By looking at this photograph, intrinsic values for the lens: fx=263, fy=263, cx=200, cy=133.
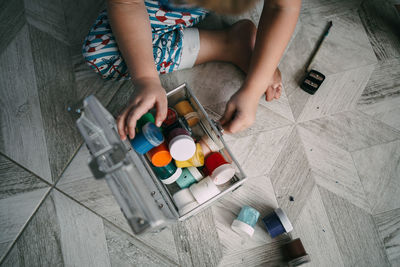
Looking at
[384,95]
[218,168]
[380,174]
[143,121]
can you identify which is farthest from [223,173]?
[384,95]

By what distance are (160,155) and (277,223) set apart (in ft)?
1.13

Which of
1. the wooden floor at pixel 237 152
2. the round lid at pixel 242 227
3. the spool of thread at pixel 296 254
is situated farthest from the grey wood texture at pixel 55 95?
the spool of thread at pixel 296 254

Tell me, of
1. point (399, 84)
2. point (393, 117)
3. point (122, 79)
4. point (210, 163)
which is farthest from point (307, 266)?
point (122, 79)

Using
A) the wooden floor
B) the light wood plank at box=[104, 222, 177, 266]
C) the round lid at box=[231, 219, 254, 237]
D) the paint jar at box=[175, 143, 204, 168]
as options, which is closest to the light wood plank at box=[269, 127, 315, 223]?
the wooden floor

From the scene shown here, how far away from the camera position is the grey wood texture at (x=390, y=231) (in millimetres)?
702

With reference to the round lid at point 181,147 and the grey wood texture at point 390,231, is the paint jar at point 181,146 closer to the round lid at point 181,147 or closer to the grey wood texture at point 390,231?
the round lid at point 181,147

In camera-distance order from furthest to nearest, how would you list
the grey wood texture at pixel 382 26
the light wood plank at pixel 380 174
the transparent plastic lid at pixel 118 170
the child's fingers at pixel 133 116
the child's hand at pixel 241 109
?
the grey wood texture at pixel 382 26 → the light wood plank at pixel 380 174 → the child's hand at pixel 241 109 → the child's fingers at pixel 133 116 → the transparent plastic lid at pixel 118 170

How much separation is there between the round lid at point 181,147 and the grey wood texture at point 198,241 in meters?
0.20

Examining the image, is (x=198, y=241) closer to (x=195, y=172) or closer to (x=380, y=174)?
(x=195, y=172)

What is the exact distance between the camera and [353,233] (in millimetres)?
715

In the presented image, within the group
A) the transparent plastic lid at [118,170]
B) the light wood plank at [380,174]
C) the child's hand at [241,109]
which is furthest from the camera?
the light wood plank at [380,174]

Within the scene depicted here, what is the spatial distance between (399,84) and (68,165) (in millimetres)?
1030

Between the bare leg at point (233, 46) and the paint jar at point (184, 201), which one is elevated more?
the bare leg at point (233, 46)

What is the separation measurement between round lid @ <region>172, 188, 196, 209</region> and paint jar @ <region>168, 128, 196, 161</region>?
101 millimetres
